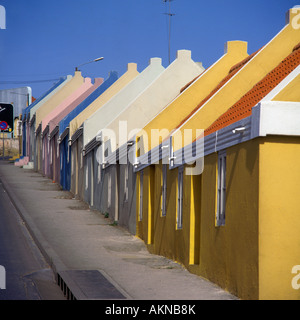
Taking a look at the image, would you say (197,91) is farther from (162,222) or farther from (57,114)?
(57,114)

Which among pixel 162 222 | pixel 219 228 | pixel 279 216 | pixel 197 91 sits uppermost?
pixel 197 91

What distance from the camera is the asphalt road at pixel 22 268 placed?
11148 millimetres

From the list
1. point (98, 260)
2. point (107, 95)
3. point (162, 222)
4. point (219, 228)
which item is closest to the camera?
point (219, 228)

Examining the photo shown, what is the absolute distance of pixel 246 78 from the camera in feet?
54.9

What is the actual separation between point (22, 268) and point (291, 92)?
23.5ft

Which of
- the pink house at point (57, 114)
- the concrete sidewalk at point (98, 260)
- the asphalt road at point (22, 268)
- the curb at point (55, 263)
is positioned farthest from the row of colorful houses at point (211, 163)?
the pink house at point (57, 114)

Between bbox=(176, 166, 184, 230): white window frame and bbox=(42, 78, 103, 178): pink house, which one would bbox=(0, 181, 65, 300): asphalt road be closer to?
bbox=(176, 166, 184, 230): white window frame

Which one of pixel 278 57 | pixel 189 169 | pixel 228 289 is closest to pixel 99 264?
pixel 189 169

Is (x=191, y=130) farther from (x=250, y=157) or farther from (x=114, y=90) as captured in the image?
(x=114, y=90)

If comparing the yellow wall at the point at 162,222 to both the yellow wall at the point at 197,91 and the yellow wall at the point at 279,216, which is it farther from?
the yellow wall at the point at 279,216

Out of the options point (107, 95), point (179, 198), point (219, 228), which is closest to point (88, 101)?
point (107, 95)

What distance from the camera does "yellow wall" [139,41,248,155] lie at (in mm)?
19141

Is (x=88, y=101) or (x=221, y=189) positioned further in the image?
(x=88, y=101)
